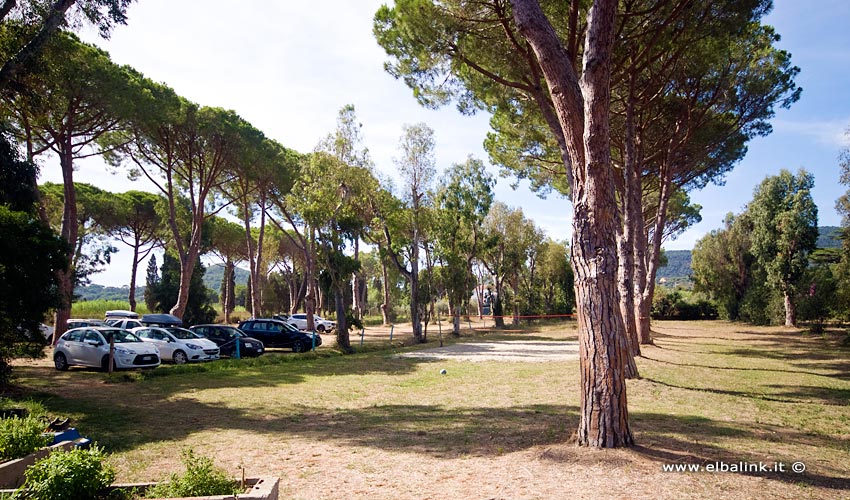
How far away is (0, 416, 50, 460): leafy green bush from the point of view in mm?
3751

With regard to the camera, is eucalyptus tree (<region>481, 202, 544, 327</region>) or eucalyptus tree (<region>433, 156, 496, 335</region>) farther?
eucalyptus tree (<region>481, 202, 544, 327</region>)

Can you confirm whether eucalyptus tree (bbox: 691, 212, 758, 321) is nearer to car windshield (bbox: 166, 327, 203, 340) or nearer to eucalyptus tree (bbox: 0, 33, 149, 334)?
car windshield (bbox: 166, 327, 203, 340)

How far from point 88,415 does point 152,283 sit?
104ft

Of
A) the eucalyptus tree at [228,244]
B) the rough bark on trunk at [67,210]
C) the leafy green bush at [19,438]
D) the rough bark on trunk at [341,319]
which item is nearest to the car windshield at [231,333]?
the rough bark on trunk at [341,319]

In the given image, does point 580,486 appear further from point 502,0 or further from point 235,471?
point 502,0

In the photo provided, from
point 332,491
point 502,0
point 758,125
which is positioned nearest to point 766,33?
point 758,125

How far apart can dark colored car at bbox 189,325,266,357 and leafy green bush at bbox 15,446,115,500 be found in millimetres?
15966

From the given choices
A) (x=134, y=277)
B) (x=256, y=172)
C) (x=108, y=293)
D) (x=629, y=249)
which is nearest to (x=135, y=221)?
(x=134, y=277)

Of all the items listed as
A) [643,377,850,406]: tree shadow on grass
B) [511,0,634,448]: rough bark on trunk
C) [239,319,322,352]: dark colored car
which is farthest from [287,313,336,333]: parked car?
[511,0,634,448]: rough bark on trunk

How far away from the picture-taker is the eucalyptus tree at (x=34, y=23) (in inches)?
364

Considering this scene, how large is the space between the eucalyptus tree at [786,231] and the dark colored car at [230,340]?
2888 cm

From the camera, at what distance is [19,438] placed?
3.84m

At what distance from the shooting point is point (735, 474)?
14.7ft

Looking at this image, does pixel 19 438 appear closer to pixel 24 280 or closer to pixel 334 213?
pixel 24 280
